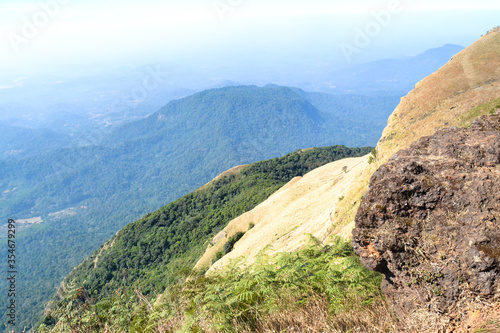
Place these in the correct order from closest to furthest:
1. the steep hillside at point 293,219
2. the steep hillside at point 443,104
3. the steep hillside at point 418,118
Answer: the steep hillside at point 418,118 → the steep hillside at point 443,104 → the steep hillside at point 293,219

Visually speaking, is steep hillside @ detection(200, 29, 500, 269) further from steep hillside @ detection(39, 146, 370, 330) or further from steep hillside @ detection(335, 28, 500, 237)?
steep hillside @ detection(39, 146, 370, 330)

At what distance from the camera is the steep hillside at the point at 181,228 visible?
72875 millimetres

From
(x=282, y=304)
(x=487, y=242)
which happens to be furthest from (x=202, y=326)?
(x=487, y=242)

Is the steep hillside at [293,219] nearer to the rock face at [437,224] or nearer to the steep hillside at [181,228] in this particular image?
the rock face at [437,224]

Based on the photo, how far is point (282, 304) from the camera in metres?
5.77

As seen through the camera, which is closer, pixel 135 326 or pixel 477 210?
pixel 477 210

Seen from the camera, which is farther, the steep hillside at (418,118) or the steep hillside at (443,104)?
the steep hillside at (443,104)

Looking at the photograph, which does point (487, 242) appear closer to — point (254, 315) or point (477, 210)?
point (477, 210)

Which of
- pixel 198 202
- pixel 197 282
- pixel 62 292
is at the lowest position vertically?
pixel 198 202

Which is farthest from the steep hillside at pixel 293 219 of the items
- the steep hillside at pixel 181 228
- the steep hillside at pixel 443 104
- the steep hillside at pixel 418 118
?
the steep hillside at pixel 181 228

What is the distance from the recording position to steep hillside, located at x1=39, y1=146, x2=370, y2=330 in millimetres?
72875

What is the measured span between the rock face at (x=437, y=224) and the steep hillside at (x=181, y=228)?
58225 millimetres

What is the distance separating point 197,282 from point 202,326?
1.31 meters

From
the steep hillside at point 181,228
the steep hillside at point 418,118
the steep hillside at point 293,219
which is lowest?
the steep hillside at point 181,228
